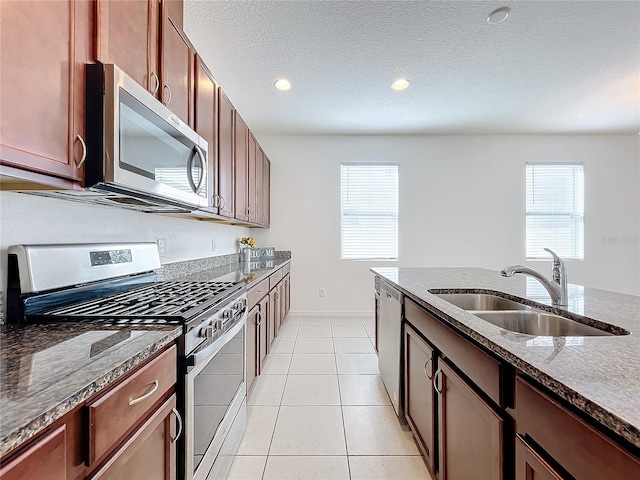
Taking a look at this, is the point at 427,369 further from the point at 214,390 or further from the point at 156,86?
the point at 156,86

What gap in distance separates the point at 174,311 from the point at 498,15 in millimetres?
2763

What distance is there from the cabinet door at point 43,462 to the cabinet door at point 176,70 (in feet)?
4.50

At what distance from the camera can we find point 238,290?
1.67 metres

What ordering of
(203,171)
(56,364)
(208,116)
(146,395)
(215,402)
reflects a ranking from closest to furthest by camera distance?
1. (56,364)
2. (146,395)
3. (215,402)
4. (203,171)
5. (208,116)

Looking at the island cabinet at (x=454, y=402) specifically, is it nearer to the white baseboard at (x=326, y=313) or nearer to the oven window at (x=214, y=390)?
the oven window at (x=214, y=390)

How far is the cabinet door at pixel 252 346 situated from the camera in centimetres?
195

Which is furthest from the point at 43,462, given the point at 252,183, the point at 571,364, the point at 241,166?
the point at 252,183

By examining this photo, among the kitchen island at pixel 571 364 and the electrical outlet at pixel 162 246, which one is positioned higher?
the electrical outlet at pixel 162 246

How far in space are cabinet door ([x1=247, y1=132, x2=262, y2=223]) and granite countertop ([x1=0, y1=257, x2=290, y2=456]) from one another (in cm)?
226

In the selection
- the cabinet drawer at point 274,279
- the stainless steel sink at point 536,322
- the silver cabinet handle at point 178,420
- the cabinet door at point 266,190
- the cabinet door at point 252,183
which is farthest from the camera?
the cabinet door at point 266,190

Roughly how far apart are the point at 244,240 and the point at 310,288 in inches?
48.1

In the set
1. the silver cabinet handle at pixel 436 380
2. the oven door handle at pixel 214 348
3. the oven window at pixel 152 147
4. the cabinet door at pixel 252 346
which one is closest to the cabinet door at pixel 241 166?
the cabinet door at pixel 252 346

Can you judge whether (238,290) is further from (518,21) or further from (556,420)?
(518,21)

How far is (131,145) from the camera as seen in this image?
3.57ft
